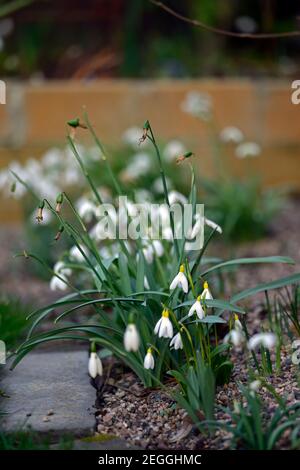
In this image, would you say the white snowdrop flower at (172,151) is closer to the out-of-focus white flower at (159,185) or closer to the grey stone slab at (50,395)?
the out-of-focus white flower at (159,185)

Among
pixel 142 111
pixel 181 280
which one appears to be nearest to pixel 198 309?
pixel 181 280

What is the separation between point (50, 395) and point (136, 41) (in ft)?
13.2

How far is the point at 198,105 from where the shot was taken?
182 inches

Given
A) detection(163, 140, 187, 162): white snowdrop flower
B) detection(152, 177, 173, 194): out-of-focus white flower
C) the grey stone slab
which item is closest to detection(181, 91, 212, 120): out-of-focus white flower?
detection(163, 140, 187, 162): white snowdrop flower

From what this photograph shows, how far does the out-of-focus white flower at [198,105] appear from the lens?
4.61 metres

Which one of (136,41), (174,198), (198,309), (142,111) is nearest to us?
(198,309)

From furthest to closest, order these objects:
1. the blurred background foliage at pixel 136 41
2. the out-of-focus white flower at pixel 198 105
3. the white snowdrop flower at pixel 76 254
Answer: the blurred background foliage at pixel 136 41 < the out-of-focus white flower at pixel 198 105 < the white snowdrop flower at pixel 76 254

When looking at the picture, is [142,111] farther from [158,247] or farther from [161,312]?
[161,312]

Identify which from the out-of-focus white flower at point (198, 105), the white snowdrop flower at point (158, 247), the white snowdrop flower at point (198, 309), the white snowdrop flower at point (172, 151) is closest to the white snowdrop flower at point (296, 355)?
the white snowdrop flower at point (198, 309)

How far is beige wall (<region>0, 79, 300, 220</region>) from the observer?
5254mm

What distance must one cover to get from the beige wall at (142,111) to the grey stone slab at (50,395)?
2.68 meters

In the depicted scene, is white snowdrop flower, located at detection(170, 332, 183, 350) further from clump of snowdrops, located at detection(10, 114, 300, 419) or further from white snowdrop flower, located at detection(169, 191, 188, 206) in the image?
white snowdrop flower, located at detection(169, 191, 188, 206)

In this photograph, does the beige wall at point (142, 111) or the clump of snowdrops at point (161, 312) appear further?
the beige wall at point (142, 111)

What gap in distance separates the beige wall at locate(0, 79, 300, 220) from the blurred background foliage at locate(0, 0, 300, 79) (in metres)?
0.48
